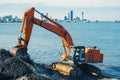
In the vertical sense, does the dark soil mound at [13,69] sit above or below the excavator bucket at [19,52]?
below

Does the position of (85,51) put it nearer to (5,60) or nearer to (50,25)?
(50,25)

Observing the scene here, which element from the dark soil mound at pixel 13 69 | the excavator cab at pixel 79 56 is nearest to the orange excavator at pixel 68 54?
the excavator cab at pixel 79 56

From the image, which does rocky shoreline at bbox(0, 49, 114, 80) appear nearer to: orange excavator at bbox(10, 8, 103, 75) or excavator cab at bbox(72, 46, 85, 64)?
orange excavator at bbox(10, 8, 103, 75)

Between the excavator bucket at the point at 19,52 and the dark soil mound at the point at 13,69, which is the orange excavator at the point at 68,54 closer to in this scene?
the excavator bucket at the point at 19,52

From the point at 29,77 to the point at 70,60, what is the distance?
826 cm

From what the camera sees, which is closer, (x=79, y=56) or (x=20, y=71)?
(x=20, y=71)

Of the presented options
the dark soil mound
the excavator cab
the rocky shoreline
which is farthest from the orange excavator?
the dark soil mound

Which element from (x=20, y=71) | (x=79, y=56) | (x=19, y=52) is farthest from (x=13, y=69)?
(x=79, y=56)

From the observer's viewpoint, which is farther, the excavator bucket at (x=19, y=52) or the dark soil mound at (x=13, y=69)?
the excavator bucket at (x=19, y=52)

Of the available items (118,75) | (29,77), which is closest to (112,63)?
(118,75)

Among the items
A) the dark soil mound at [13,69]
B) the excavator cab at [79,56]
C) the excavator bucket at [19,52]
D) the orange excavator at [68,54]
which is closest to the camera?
the dark soil mound at [13,69]

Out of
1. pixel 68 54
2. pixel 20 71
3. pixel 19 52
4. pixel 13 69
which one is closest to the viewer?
pixel 20 71

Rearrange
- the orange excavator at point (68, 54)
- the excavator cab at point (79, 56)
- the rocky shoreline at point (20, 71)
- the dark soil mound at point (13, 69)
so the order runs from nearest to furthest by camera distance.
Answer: the rocky shoreline at point (20, 71)
the dark soil mound at point (13, 69)
the orange excavator at point (68, 54)
the excavator cab at point (79, 56)

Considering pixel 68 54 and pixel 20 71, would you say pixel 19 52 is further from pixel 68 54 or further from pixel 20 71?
pixel 68 54
